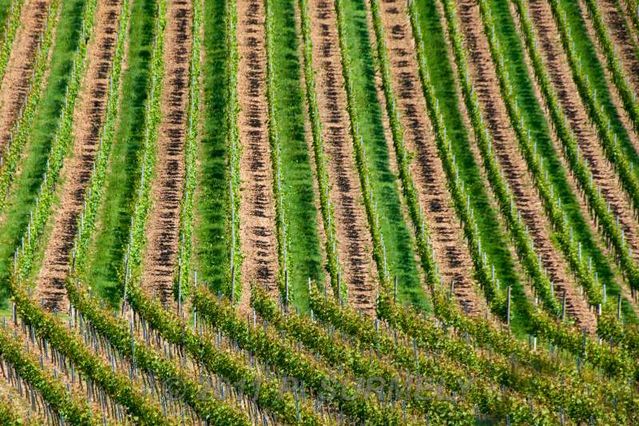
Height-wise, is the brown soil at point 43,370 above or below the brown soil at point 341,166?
below

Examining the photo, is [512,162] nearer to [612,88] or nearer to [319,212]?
[612,88]

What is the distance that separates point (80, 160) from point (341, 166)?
12073 mm

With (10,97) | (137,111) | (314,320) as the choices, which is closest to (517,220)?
(314,320)

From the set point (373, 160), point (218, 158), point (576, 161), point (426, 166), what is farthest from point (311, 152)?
point (576, 161)

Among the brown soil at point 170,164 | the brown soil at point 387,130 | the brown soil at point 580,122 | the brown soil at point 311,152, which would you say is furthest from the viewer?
the brown soil at point 580,122

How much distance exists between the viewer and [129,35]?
86000mm

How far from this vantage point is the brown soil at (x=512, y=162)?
63.9 meters

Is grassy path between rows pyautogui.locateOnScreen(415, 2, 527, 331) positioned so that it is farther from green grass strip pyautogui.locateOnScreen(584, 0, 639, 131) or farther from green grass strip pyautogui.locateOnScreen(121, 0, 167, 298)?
green grass strip pyautogui.locateOnScreen(121, 0, 167, 298)

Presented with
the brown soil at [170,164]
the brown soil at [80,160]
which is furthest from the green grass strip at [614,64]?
the brown soil at [80,160]

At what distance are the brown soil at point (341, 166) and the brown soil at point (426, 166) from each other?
2.82 m

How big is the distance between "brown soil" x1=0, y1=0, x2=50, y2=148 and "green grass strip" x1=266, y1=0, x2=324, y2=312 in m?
12.3

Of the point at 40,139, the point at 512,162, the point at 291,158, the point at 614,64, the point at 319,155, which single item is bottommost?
the point at 512,162

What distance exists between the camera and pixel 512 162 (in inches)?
2911

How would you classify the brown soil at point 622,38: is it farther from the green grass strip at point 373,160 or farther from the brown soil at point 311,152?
the brown soil at point 311,152
